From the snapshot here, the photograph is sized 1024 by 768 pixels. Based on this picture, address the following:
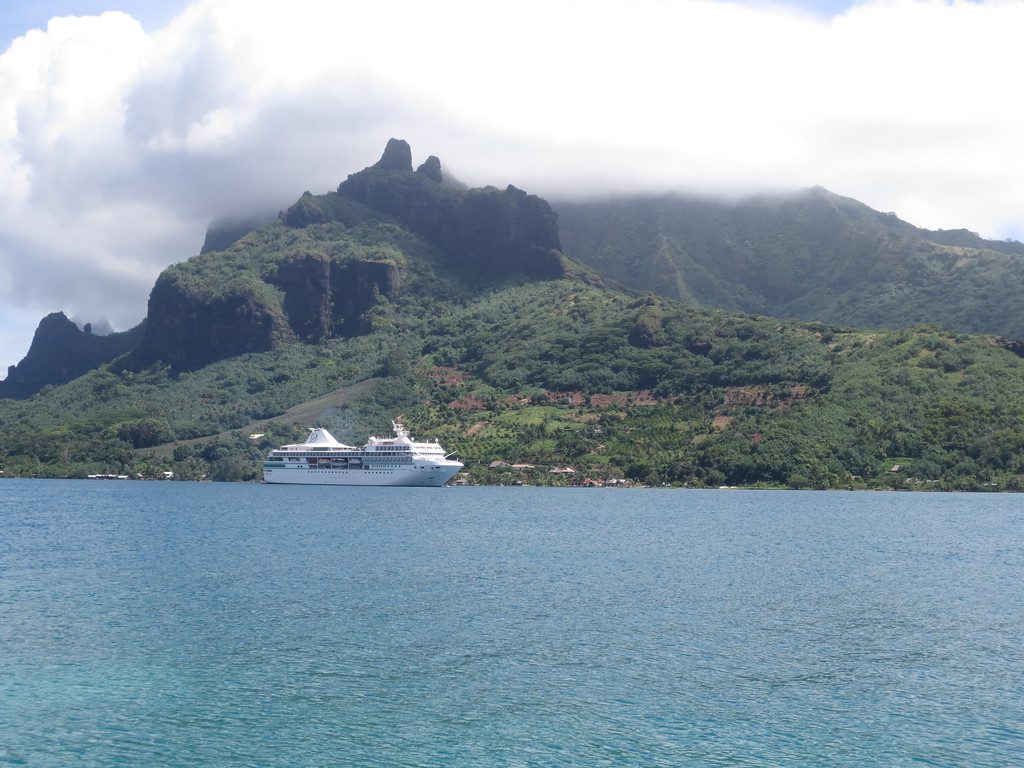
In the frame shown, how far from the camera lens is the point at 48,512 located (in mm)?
122375

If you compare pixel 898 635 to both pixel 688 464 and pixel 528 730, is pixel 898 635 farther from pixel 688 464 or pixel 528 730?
pixel 688 464

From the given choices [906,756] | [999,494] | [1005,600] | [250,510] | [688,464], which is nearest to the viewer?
Answer: [906,756]

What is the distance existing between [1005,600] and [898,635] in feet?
46.4

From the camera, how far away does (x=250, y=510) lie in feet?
441

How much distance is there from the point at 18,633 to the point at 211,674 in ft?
40.3

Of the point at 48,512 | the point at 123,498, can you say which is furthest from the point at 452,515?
the point at 123,498

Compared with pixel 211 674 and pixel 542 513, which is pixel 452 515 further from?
pixel 211 674

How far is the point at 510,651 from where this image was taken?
44.9m

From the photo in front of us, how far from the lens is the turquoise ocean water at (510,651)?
3353cm

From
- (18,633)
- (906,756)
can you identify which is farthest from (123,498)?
(906,756)

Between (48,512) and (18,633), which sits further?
(48,512)

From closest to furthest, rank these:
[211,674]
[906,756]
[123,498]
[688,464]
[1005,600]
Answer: [906,756] → [211,674] → [1005,600] → [123,498] → [688,464]

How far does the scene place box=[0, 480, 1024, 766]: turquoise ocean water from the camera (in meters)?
33.5

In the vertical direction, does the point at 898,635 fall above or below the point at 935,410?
below
